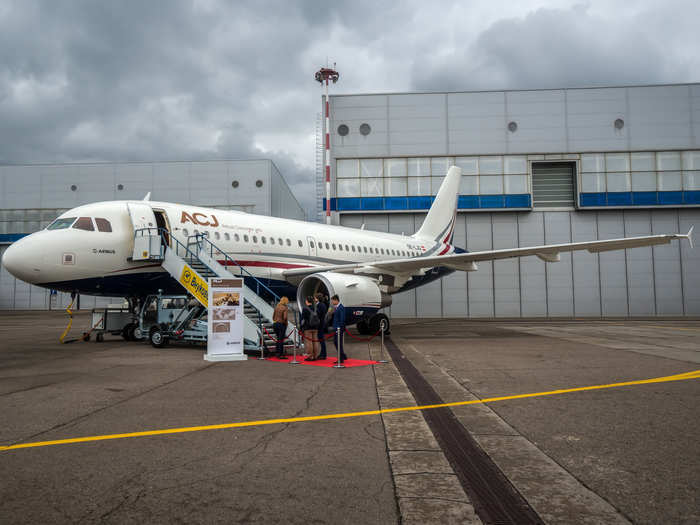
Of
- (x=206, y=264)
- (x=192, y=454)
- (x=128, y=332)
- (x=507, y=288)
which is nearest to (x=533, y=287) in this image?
(x=507, y=288)

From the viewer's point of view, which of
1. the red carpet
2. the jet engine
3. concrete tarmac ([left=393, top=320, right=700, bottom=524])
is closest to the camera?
concrete tarmac ([left=393, top=320, right=700, bottom=524])

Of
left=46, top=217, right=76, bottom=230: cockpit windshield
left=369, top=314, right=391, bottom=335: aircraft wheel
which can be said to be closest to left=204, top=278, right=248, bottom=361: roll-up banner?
left=46, top=217, right=76, bottom=230: cockpit windshield

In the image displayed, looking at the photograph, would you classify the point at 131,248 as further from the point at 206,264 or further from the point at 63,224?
the point at 206,264

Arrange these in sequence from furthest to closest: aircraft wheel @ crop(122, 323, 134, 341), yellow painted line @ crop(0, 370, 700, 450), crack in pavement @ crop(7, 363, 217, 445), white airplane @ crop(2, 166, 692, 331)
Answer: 1. aircraft wheel @ crop(122, 323, 134, 341)
2. white airplane @ crop(2, 166, 692, 331)
3. crack in pavement @ crop(7, 363, 217, 445)
4. yellow painted line @ crop(0, 370, 700, 450)

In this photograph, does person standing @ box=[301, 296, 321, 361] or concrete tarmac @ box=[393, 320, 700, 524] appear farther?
person standing @ box=[301, 296, 321, 361]

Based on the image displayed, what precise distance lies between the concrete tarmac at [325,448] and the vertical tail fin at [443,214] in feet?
57.5

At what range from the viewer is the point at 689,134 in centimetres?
3080

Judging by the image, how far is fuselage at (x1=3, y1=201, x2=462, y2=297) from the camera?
41.0 feet

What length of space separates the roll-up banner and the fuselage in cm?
340

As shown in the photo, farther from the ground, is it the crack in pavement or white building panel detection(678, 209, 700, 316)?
white building panel detection(678, 209, 700, 316)

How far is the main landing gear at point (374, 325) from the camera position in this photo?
17.4 meters

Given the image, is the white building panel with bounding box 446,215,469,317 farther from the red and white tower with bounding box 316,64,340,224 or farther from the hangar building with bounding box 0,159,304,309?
the hangar building with bounding box 0,159,304,309

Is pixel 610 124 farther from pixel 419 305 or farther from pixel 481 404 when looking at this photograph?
pixel 481 404

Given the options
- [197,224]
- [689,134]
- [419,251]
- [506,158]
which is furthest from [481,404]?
[689,134]
